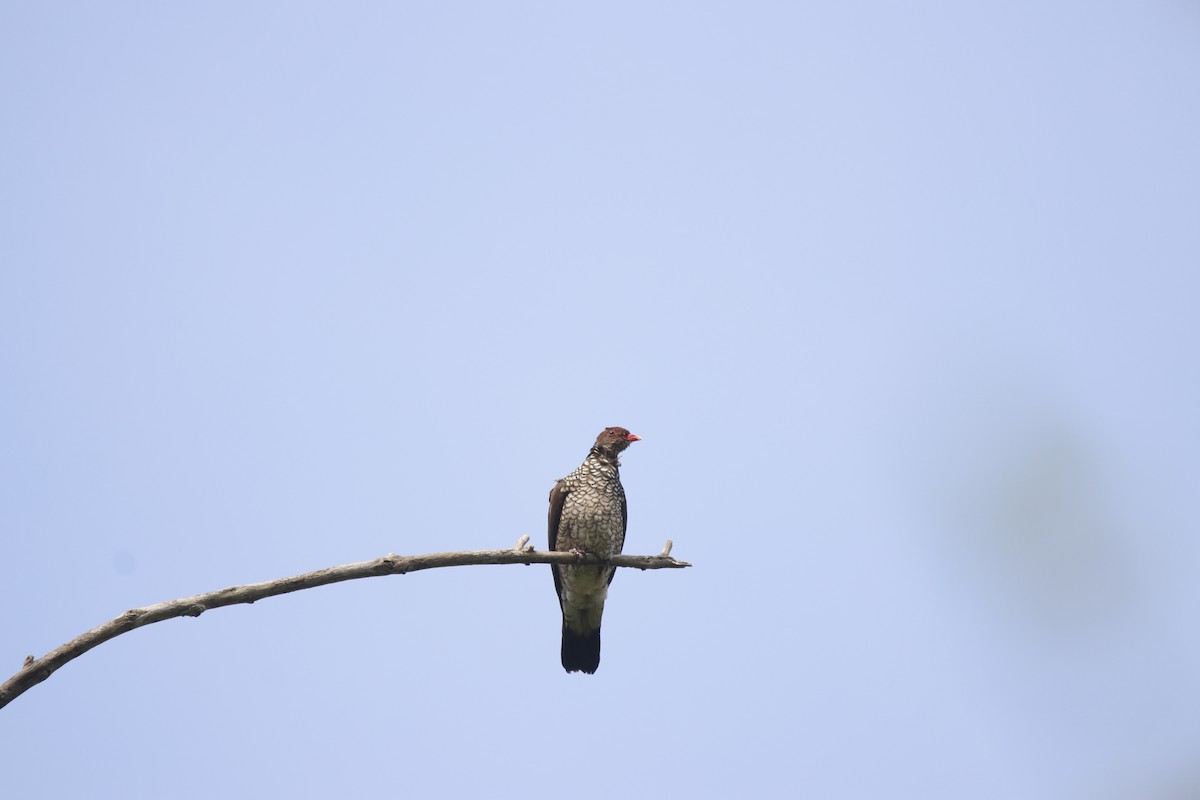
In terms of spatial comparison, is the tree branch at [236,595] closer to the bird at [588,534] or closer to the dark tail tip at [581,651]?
the bird at [588,534]

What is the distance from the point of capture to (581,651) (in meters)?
9.91

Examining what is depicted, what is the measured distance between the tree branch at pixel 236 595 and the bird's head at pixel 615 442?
2.50m

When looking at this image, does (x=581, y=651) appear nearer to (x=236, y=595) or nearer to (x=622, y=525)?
(x=622, y=525)

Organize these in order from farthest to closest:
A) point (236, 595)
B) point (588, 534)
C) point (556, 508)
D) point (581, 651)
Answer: point (581, 651) < point (556, 508) < point (588, 534) < point (236, 595)

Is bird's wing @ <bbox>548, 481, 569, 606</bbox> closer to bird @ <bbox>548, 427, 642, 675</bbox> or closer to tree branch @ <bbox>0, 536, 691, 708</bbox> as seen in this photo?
bird @ <bbox>548, 427, 642, 675</bbox>

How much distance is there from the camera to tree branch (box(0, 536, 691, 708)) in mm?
5660

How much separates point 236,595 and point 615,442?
14.0 feet

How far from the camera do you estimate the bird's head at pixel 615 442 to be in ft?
32.0

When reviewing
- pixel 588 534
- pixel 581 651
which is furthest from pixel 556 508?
pixel 581 651

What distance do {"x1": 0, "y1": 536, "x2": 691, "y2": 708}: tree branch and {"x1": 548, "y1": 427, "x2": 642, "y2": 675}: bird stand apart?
6.22 ft

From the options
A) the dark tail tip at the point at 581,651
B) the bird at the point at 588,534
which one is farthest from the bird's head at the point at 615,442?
the dark tail tip at the point at 581,651

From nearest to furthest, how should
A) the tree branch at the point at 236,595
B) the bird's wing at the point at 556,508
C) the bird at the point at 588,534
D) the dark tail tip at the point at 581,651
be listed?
the tree branch at the point at 236,595
the bird at the point at 588,534
the bird's wing at the point at 556,508
the dark tail tip at the point at 581,651

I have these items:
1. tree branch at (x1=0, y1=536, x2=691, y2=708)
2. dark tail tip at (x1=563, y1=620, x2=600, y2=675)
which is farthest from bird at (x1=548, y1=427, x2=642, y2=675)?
tree branch at (x1=0, y1=536, x2=691, y2=708)

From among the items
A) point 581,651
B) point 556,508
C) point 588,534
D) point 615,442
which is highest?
point 615,442
